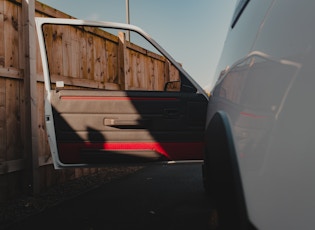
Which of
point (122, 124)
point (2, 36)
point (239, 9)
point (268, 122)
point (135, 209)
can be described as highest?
point (239, 9)

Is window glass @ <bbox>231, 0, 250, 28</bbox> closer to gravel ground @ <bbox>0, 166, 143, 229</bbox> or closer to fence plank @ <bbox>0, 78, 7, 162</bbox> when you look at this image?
gravel ground @ <bbox>0, 166, 143, 229</bbox>

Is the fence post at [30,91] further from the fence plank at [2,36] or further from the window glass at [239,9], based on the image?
the window glass at [239,9]

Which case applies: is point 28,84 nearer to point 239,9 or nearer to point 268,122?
point 239,9

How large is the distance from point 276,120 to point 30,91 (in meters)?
3.76

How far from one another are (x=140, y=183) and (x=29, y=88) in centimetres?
216

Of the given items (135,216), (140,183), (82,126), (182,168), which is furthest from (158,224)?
(182,168)

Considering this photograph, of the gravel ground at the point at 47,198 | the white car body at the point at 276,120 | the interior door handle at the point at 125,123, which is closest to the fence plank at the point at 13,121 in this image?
the gravel ground at the point at 47,198

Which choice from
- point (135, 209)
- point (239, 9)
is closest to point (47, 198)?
point (135, 209)

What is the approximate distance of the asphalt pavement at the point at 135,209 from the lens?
3.22 meters

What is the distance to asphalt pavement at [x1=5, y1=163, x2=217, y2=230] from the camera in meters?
3.22

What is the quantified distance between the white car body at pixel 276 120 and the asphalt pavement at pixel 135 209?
2101 mm

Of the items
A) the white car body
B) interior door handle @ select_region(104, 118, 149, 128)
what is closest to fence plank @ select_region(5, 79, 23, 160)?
interior door handle @ select_region(104, 118, 149, 128)

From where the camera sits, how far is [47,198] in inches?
167

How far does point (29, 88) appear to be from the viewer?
4.19m
